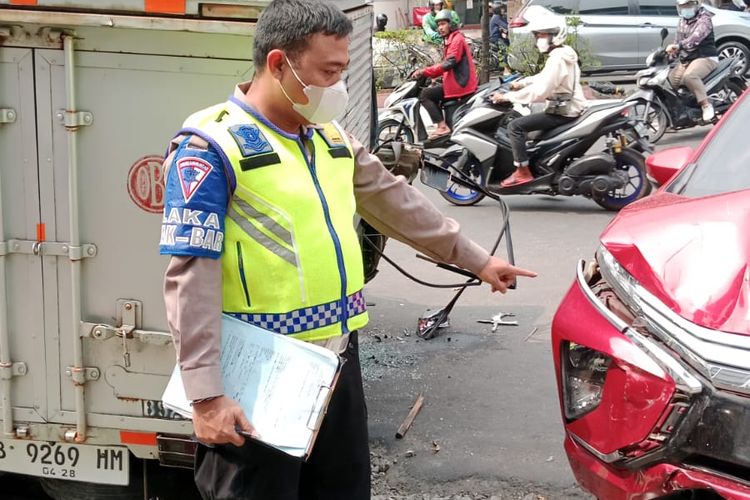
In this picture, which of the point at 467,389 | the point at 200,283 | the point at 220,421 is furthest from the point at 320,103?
the point at 467,389

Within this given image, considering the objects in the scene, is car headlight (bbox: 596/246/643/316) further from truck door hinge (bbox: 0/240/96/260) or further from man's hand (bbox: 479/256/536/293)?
truck door hinge (bbox: 0/240/96/260)

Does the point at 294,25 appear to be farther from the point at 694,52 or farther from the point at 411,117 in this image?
the point at 694,52

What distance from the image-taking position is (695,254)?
2.71 metres

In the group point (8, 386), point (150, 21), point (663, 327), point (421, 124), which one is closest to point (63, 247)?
point (8, 386)

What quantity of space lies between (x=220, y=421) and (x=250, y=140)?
2.12 feet

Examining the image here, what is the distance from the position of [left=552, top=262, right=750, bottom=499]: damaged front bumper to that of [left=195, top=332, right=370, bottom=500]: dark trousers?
64 centimetres

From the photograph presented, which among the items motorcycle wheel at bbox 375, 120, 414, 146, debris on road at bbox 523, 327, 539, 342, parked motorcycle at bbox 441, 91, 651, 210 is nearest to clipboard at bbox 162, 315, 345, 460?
debris on road at bbox 523, 327, 539, 342

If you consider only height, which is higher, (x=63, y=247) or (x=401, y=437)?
(x=63, y=247)

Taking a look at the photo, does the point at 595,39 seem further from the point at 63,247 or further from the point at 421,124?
the point at 63,247

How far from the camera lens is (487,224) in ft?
27.4

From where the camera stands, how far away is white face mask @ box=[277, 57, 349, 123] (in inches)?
92.6

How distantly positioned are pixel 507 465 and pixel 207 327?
2283 millimetres

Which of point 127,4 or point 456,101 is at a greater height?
point 127,4

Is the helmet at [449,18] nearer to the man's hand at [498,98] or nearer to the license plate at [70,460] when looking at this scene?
the man's hand at [498,98]
